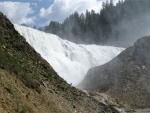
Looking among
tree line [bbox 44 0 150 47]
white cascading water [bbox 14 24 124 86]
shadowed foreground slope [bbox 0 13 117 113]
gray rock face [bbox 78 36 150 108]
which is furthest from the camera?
tree line [bbox 44 0 150 47]

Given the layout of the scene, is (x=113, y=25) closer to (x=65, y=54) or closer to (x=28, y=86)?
(x=65, y=54)

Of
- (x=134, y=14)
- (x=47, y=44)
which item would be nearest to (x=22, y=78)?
(x=47, y=44)

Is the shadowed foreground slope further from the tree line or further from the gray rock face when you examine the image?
the tree line

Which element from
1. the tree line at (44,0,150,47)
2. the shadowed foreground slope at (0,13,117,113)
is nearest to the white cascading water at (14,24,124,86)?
the shadowed foreground slope at (0,13,117,113)

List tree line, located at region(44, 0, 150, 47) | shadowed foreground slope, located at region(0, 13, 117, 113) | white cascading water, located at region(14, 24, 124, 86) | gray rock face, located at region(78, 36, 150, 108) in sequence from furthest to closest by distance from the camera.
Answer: tree line, located at region(44, 0, 150, 47), white cascading water, located at region(14, 24, 124, 86), gray rock face, located at region(78, 36, 150, 108), shadowed foreground slope, located at region(0, 13, 117, 113)

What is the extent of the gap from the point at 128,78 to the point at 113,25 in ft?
257

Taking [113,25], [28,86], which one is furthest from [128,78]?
[113,25]

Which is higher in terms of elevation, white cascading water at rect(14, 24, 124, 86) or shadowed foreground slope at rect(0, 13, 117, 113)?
white cascading water at rect(14, 24, 124, 86)

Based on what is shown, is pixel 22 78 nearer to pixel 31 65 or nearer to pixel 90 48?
pixel 31 65

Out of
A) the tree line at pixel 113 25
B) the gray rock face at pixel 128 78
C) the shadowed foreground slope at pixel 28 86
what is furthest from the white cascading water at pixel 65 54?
the tree line at pixel 113 25

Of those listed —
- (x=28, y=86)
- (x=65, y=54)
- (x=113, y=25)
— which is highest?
(x=113, y=25)

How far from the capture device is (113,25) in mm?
108875

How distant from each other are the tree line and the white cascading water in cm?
4579

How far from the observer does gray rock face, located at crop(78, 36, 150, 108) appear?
28.1 metres
